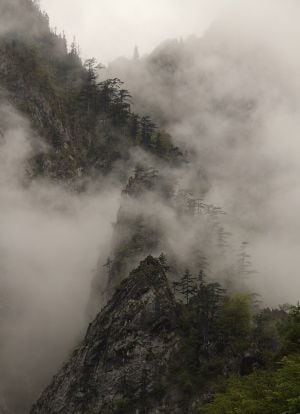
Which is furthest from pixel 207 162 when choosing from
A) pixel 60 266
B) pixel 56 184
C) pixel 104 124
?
pixel 60 266

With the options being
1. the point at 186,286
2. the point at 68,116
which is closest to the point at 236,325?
the point at 186,286

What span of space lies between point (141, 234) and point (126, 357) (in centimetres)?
2704

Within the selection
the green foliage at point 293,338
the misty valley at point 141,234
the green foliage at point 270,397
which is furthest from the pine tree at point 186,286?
the green foliage at point 270,397

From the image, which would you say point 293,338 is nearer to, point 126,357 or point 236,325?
point 236,325

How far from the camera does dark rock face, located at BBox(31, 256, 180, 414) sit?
230ft

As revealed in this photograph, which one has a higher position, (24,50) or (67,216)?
(24,50)

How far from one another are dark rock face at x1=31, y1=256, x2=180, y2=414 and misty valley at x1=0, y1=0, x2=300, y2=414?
0.20 metres

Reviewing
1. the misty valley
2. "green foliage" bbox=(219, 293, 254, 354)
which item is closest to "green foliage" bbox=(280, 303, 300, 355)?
the misty valley

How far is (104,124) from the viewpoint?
5271 inches

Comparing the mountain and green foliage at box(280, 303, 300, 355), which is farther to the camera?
the mountain

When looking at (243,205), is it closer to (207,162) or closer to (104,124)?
(207,162)

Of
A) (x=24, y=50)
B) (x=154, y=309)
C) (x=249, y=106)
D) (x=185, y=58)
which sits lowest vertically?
(x=154, y=309)

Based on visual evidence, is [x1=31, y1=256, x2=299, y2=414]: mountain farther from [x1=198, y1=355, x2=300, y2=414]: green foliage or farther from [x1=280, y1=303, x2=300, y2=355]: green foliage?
[x1=198, y1=355, x2=300, y2=414]: green foliage

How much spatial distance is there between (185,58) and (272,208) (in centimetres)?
8027
